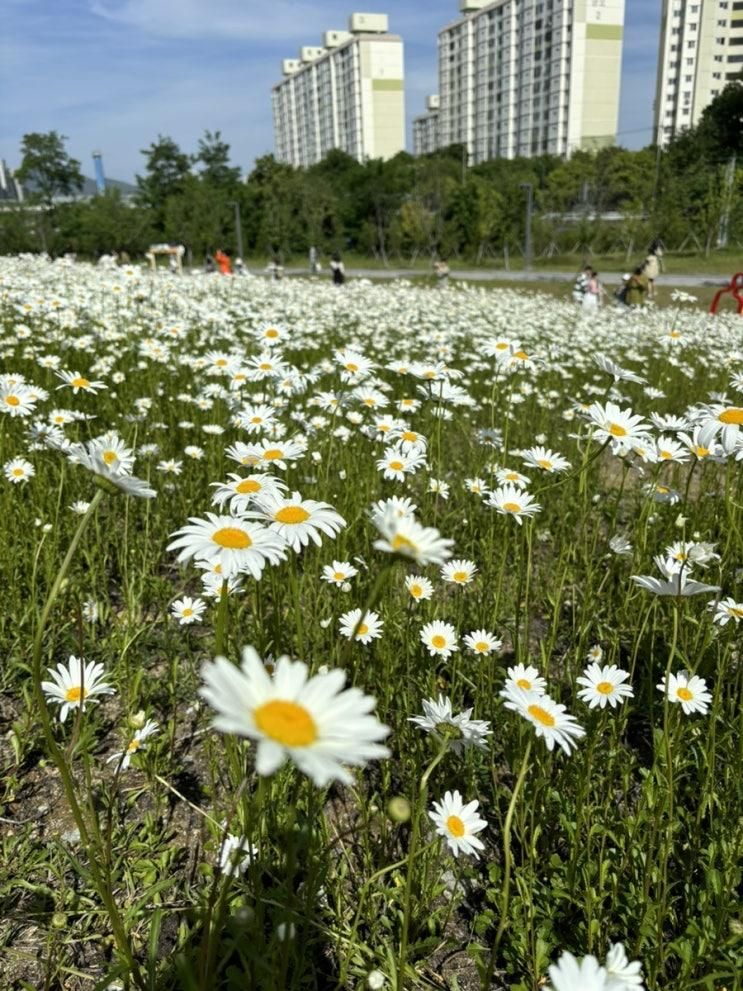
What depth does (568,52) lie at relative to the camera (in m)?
73.9

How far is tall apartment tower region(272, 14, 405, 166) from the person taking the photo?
293 ft

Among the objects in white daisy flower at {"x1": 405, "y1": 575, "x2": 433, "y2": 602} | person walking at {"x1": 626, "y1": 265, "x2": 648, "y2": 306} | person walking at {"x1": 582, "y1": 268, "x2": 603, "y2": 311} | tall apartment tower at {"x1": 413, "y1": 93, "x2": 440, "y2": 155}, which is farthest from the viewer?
tall apartment tower at {"x1": 413, "y1": 93, "x2": 440, "y2": 155}

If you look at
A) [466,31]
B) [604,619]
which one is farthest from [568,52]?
[604,619]

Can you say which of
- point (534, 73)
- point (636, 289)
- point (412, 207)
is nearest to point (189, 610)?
point (636, 289)

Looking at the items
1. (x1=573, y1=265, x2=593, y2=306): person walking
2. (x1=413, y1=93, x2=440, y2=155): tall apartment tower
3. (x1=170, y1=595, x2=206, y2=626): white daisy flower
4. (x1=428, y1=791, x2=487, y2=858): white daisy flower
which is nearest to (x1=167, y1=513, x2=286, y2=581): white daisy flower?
(x1=428, y1=791, x2=487, y2=858): white daisy flower

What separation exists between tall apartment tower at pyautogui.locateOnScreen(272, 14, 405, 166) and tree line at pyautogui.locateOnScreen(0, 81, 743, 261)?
45.7 meters

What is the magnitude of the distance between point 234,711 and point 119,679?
160cm

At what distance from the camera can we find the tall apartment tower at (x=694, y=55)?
69.1 metres

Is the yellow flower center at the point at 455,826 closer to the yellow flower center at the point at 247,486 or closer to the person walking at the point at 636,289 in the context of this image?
the yellow flower center at the point at 247,486

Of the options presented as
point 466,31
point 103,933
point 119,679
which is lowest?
point 103,933

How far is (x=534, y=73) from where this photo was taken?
Result: 7812cm

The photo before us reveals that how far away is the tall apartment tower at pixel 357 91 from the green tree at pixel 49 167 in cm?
4937

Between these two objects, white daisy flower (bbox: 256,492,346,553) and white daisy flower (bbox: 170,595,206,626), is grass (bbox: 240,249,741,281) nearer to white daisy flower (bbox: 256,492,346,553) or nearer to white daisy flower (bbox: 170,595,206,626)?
white daisy flower (bbox: 170,595,206,626)

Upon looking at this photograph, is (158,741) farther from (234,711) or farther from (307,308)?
(307,308)
